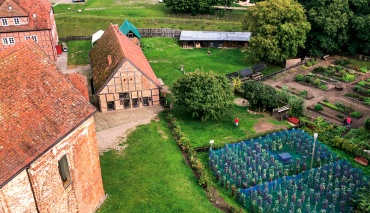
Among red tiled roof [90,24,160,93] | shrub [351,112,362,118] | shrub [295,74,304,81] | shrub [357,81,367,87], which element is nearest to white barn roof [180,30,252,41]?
shrub [295,74,304,81]

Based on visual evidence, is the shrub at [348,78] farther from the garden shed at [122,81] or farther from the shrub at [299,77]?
the garden shed at [122,81]

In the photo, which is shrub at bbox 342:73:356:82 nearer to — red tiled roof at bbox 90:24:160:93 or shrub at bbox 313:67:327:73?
shrub at bbox 313:67:327:73

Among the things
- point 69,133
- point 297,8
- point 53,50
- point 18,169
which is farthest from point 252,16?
point 18,169

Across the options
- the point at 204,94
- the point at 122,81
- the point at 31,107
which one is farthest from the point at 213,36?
the point at 31,107

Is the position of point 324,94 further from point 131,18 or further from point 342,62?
point 131,18

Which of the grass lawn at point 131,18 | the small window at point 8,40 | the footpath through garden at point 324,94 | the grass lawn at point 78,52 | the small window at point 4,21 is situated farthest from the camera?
the grass lawn at point 131,18

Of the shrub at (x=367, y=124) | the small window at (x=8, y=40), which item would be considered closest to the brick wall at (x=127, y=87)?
the small window at (x=8, y=40)
